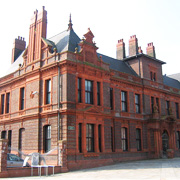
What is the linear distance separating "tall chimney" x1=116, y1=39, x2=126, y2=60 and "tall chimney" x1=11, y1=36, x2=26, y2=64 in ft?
43.9

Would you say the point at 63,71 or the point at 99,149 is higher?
the point at 63,71

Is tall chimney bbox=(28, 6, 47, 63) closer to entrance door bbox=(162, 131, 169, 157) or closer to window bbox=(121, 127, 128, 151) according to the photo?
window bbox=(121, 127, 128, 151)

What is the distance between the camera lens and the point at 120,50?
122ft

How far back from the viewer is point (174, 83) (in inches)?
1702

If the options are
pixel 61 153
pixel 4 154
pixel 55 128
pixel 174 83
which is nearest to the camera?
pixel 4 154

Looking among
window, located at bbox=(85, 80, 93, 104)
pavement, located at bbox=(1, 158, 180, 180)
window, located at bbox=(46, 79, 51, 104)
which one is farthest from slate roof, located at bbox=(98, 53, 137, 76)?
pavement, located at bbox=(1, 158, 180, 180)

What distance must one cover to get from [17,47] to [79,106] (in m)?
17.0

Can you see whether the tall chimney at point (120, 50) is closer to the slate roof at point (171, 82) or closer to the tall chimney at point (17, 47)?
the slate roof at point (171, 82)

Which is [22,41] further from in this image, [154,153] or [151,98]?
[154,153]

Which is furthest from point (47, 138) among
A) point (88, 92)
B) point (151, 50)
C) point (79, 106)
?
point (151, 50)

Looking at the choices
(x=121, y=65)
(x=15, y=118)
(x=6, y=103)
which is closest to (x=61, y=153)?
(x=15, y=118)

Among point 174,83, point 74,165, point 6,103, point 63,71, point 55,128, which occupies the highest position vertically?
point 174,83

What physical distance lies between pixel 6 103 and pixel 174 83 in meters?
27.8

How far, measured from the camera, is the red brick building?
22031mm
